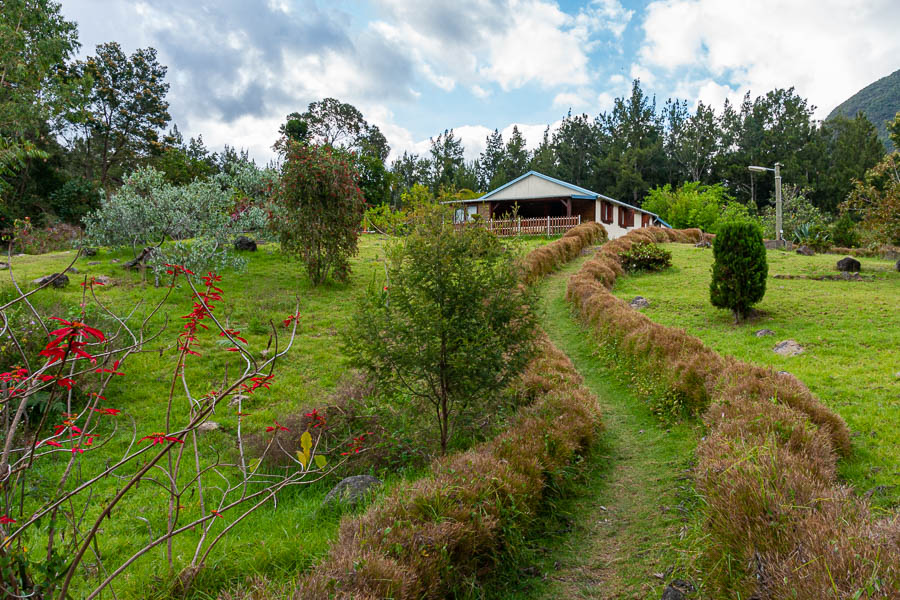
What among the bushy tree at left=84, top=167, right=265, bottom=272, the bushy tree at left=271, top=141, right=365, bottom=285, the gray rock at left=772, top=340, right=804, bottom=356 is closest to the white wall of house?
the bushy tree at left=271, top=141, right=365, bottom=285

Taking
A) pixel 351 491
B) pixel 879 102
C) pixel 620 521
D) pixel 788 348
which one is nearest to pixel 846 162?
pixel 788 348

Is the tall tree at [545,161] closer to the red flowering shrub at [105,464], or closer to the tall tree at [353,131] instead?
the tall tree at [353,131]

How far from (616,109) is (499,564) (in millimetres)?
72791

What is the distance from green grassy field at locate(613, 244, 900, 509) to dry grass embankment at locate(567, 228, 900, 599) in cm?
44

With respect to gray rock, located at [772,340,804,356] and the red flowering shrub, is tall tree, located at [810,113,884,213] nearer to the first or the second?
gray rock, located at [772,340,804,356]

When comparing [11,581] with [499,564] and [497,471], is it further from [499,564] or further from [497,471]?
[497,471]

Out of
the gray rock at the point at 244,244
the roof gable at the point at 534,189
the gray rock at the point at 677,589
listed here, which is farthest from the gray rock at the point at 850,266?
the gray rock at the point at 244,244

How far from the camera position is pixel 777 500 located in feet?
10.8

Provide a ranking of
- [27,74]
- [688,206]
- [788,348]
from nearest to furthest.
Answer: [788,348]
[27,74]
[688,206]

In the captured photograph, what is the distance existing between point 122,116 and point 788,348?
4951 cm

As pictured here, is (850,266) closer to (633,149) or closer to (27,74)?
(27,74)

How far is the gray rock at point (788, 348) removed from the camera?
844cm

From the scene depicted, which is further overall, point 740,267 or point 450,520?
point 740,267

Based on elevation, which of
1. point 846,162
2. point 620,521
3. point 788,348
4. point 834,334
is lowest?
point 620,521
